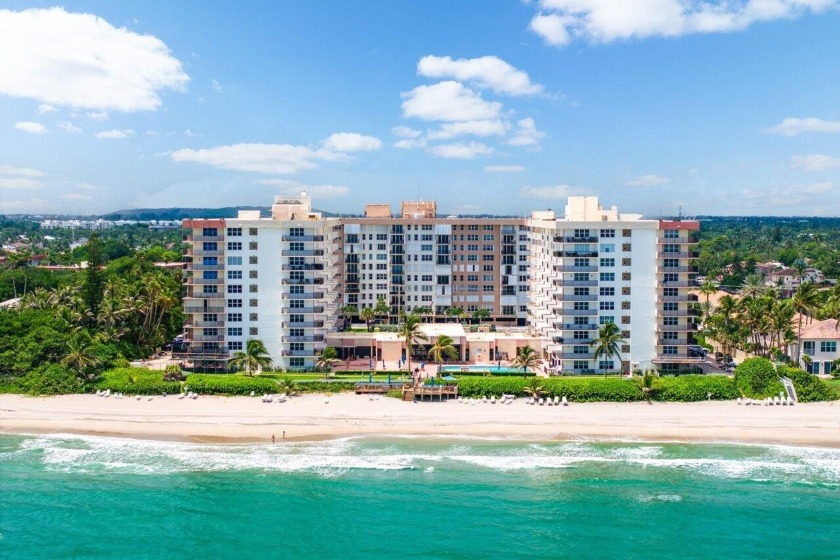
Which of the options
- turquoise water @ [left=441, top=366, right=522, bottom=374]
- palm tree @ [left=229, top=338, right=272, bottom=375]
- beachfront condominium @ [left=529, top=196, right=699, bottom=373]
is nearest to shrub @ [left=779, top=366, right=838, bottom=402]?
beachfront condominium @ [left=529, top=196, right=699, bottom=373]

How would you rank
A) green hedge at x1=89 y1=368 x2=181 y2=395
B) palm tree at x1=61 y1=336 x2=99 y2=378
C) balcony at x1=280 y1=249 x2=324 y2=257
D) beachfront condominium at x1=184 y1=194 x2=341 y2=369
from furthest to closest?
balcony at x1=280 y1=249 x2=324 y2=257 < beachfront condominium at x1=184 y1=194 x2=341 y2=369 < palm tree at x1=61 y1=336 x2=99 y2=378 < green hedge at x1=89 y1=368 x2=181 y2=395

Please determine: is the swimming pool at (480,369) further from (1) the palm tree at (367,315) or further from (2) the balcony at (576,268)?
(1) the palm tree at (367,315)

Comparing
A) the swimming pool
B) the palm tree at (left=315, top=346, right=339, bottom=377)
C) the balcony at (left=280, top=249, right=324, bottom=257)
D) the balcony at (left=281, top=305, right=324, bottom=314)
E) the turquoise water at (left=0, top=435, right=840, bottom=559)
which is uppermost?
the balcony at (left=280, top=249, right=324, bottom=257)

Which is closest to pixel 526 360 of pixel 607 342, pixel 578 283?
pixel 607 342

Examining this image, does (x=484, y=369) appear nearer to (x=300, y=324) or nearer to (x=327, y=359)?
(x=327, y=359)

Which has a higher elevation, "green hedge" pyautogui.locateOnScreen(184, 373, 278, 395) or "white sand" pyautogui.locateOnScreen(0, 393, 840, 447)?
"green hedge" pyautogui.locateOnScreen(184, 373, 278, 395)

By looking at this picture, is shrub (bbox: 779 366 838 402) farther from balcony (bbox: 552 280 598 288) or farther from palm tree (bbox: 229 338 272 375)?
palm tree (bbox: 229 338 272 375)

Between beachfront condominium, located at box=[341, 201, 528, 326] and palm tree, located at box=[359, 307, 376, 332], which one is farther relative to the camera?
beachfront condominium, located at box=[341, 201, 528, 326]

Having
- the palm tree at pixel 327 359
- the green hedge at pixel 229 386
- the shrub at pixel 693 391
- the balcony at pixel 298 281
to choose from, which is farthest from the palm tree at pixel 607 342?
the green hedge at pixel 229 386
